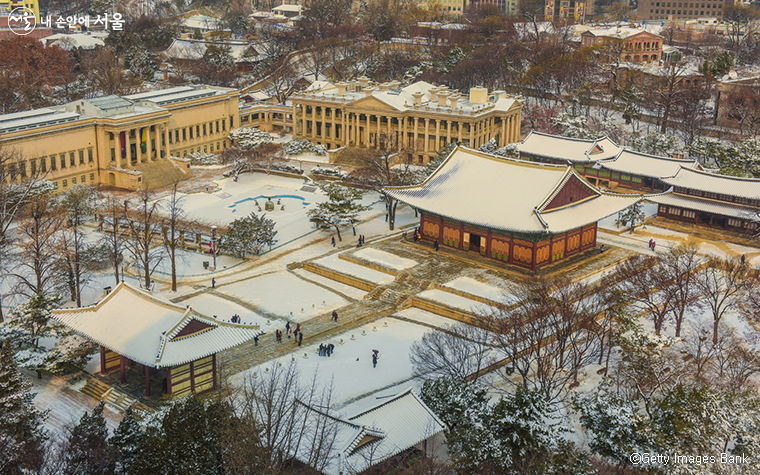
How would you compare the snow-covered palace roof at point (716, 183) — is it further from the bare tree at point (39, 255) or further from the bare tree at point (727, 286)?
the bare tree at point (39, 255)

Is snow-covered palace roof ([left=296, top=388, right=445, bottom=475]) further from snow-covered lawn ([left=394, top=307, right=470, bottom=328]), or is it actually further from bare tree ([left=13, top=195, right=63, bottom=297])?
bare tree ([left=13, top=195, right=63, bottom=297])

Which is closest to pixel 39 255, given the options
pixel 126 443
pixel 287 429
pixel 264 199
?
pixel 126 443

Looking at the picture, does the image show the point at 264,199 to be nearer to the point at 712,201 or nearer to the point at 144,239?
the point at 144,239

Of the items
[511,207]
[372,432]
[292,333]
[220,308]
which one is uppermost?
[511,207]

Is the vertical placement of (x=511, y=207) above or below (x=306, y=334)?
above

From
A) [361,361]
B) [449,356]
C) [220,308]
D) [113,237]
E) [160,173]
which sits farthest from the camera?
[160,173]

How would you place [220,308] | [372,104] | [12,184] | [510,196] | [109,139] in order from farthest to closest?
[372,104] < [109,139] < [12,184] < [510,196] < [220,308]

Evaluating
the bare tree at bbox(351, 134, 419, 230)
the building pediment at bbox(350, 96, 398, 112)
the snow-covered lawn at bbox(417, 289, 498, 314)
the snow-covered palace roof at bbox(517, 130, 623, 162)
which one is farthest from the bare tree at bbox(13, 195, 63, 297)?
the snow-covered palace roof at bbox(517, 130, 623, 162)

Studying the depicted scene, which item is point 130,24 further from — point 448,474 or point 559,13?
point 448,474
